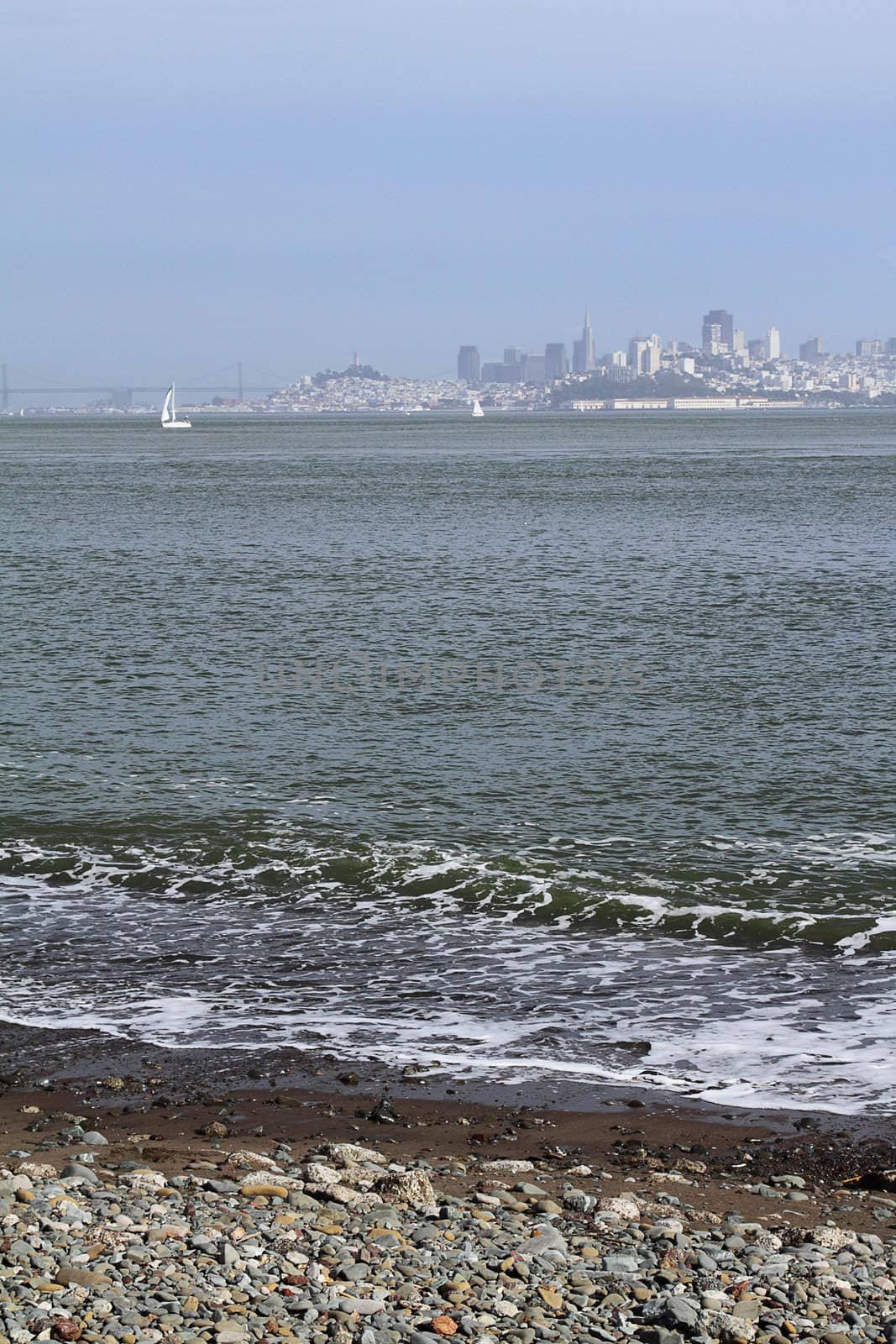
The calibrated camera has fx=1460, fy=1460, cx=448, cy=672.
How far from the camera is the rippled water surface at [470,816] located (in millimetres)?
10680

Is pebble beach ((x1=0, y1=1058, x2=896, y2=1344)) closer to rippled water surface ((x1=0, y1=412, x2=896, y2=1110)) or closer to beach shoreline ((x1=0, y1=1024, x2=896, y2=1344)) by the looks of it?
beach shoreline ((x1=0, y1=1024, x2=896, y2=1344))

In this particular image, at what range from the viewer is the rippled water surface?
35.0ft

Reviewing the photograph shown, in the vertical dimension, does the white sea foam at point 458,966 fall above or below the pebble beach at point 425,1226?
below

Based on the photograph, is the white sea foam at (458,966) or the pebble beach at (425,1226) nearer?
the pebble beach at (425,1226)

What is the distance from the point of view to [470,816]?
1630cm

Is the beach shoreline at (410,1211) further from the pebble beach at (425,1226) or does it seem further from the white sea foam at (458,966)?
the white sea foam at (458,966)

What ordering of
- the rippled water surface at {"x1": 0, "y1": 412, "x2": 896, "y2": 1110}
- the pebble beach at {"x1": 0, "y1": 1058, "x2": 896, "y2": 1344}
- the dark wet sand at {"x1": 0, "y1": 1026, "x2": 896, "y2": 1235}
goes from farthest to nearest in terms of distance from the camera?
the rippled water surface at {"x1": 0, "y1": 412, "x2": 896, "y2": 1110} < the dark wet sand at {"x1": 0, "y1": 1026, "x2": 896, "y2": 1235} < the pebble beach at {"x1": 0, "y1": 1058, "x2": 896, "y2": 1344}

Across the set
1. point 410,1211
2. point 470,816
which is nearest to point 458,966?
point 470,816

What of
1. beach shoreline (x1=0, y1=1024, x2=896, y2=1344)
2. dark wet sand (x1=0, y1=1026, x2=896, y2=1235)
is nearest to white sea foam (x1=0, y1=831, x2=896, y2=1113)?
dark wet sand (x1=0, y1=1026, x2=896, y2=1235)

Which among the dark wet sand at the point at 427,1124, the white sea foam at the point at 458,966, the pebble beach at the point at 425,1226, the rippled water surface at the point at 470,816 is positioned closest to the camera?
the pebble beach at the point at 425,1226

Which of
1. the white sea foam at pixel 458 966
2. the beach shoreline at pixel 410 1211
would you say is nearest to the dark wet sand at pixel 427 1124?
the beach shoreline at pixel 410 1211

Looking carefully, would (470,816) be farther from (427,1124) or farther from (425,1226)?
(425,1226)

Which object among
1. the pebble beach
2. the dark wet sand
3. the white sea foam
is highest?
the pebble beach

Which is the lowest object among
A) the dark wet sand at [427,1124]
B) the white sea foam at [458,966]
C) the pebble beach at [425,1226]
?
the white sea foam at [458,966]
